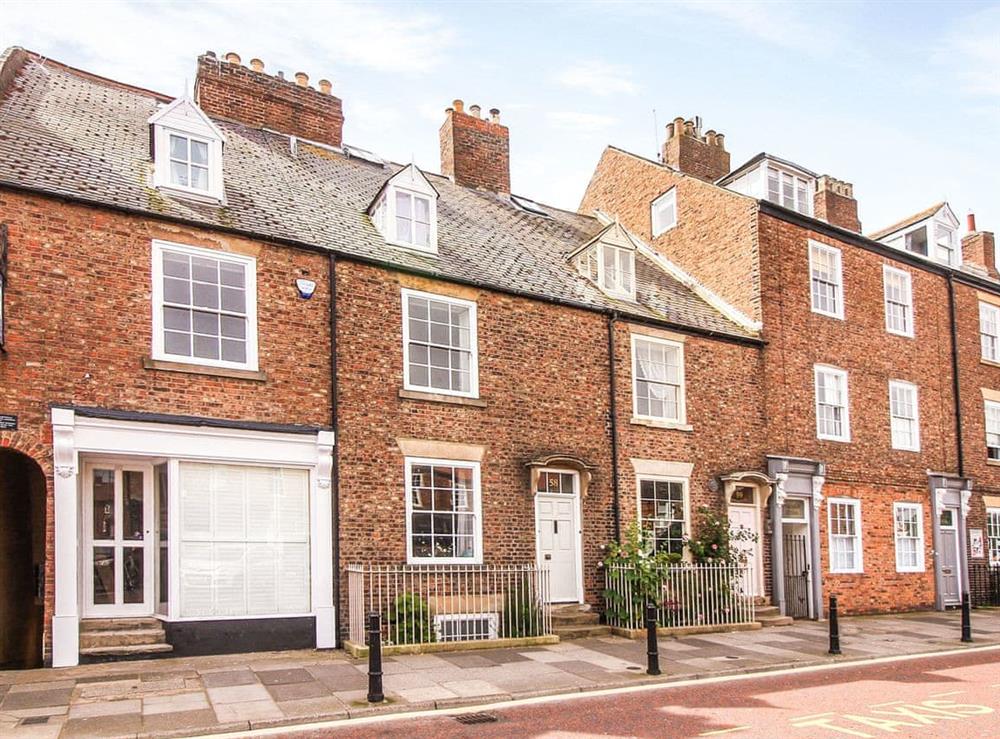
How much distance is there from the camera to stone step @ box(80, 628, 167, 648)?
12.4 m

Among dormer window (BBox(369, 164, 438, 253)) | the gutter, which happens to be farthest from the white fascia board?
dormer window (BBox(369, 164, 438, 253))

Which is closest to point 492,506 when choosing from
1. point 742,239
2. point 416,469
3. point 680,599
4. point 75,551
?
point 416,469

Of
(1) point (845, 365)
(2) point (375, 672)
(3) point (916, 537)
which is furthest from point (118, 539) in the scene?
(3) point (916, 537)

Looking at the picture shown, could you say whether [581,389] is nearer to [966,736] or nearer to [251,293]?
[251,293]

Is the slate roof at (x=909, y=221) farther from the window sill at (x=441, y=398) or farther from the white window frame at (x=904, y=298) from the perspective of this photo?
the window sill at (x=441, y=398)

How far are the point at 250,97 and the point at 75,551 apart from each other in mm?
11307

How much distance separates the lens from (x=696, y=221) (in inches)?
902

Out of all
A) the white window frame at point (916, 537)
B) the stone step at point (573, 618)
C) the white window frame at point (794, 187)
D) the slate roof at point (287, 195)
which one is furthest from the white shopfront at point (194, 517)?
the white window frame at point (916, 537)

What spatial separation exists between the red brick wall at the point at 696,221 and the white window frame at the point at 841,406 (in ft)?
7.17

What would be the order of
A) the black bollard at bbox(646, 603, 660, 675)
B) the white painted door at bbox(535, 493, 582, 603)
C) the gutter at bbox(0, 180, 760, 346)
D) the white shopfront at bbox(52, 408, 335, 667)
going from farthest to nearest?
the white painted door at bbox(535, 493, 582, 603), the gutter at bbox(0, 180, 760, 346), the white shopfront at bbox(52, 408, 335, 667), the black bollard at bbox(646, 603, 660, 675)

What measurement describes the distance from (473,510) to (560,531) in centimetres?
198

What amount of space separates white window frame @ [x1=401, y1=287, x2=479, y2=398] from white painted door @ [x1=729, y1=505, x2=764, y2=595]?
675 centimetres

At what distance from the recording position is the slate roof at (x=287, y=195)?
553 inches

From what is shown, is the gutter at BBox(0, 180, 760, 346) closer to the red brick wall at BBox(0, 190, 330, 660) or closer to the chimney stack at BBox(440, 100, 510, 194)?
the red brick wall at BBox(0, 190, 330, 660)
